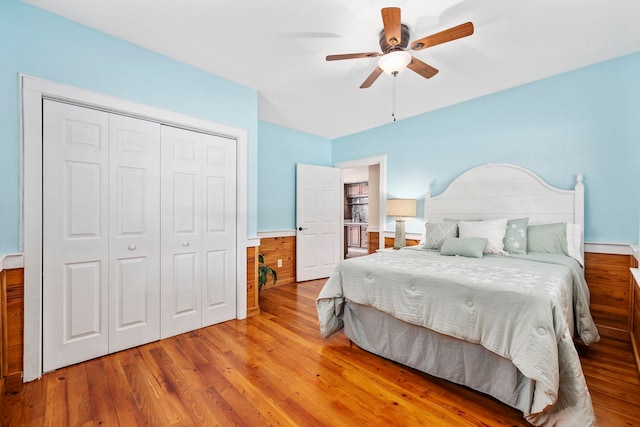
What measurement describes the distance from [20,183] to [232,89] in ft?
6.24

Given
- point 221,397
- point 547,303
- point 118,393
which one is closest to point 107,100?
point 118,393

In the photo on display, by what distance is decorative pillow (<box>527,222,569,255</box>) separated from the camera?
2.56 metres

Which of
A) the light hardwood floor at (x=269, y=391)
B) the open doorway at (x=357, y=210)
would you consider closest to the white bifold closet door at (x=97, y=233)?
the light hardwood floor at (x=269, y=391)

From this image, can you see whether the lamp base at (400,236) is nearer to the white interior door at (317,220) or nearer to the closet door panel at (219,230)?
the white interior door at (317,220)

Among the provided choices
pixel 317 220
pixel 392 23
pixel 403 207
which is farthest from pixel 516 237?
pixel 317 220

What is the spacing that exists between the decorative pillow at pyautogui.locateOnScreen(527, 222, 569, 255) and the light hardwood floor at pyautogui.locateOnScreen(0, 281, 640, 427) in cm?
86

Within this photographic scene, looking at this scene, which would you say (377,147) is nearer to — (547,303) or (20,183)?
(547,303)

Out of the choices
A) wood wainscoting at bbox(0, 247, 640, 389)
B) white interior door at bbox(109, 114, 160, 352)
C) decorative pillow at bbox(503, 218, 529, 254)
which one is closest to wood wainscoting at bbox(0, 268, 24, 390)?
wood wainscoting at bbox(0, 247, 640, 389)

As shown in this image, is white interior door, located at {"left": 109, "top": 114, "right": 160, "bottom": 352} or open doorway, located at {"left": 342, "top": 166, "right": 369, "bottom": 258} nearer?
white interior door, located at {"left": 109, "top": 114, "right": 160, "bottom": 352}

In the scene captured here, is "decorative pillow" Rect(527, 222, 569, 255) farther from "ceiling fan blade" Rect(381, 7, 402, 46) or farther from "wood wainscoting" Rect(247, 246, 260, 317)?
"wood wainscoting" Rect(247, 246, 260, 317)

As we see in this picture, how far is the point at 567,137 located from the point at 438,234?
1587mm

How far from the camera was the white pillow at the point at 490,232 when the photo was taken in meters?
2.66

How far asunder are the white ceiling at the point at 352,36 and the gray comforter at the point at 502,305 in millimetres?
1806

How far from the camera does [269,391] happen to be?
5.71 ft
